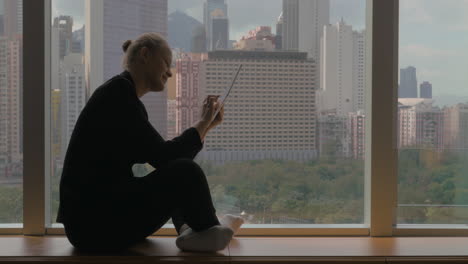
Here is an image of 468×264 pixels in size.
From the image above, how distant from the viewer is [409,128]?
105 inches

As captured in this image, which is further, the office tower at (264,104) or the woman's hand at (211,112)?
the office tower at (264,104)

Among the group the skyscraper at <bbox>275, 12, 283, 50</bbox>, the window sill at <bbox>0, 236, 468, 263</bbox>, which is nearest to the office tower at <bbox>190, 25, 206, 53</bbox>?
the skyscraper at <bbox>275, 12, 283, 50</bbox>

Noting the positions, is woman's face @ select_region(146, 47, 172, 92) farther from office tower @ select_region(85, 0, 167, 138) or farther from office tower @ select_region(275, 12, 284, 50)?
office tower @ select_region(275, 12, 284, 50)

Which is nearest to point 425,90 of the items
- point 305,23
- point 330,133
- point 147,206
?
point 330,133

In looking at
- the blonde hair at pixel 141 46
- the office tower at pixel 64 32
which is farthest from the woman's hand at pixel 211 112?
the office tower at pixel 64 32

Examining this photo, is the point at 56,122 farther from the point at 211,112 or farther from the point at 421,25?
the point at 421,25

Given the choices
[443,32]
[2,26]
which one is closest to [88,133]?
[2,26]

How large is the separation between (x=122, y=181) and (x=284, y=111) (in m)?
0.94

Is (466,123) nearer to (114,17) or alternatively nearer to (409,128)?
(409,128)

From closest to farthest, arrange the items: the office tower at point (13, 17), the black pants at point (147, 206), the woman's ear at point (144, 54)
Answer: the black pants at point (147, 206) < the woman's ear at point (144, 54) < the office tower at point (13, 17)

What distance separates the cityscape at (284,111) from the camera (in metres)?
2.69

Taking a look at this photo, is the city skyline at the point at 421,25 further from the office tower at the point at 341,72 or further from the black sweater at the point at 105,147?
the black sweater at the point at 105,147

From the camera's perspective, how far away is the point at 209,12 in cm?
270

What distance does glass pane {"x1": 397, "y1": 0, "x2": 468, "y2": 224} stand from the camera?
2664mm
